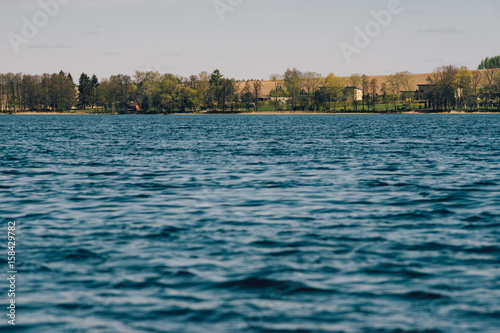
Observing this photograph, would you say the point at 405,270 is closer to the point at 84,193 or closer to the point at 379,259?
the point at 379,259

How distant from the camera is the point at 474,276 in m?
13.8

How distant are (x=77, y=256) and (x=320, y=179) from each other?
59.3ft

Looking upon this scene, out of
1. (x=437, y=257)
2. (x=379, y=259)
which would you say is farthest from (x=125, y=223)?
(x=437, y=257)

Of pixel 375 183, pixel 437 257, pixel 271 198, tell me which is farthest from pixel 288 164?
pixel 437 257

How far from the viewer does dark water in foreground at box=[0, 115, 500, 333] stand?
11.4 meters

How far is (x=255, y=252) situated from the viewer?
Answer: 15836 millimetres

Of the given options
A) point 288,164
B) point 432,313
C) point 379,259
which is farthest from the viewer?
point 288,164

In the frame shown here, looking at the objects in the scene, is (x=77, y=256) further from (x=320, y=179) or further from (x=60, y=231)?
(x=320, y=179)

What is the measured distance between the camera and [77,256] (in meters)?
15.6

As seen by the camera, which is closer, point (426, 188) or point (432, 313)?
point (432, 313)

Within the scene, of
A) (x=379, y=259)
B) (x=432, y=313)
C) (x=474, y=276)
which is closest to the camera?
(x=432, y=313)

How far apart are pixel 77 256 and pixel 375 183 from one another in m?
18.1

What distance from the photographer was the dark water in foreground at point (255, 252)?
447 inches

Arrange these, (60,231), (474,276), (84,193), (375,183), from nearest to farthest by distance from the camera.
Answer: (474,276)
(60,231)
(84,193)
(375,183)
